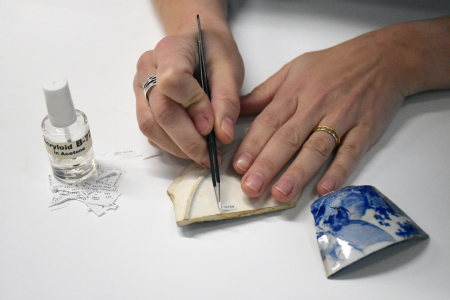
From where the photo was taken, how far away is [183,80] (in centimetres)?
69

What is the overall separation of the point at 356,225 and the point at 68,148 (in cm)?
53

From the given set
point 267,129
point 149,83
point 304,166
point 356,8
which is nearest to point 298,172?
point 304,166

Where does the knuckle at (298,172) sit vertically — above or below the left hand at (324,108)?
below

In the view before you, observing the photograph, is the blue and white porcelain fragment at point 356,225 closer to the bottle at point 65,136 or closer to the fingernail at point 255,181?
the fingernail at point 255,181

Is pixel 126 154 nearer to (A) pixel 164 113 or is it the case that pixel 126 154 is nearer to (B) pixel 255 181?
(A) pixel 164 113

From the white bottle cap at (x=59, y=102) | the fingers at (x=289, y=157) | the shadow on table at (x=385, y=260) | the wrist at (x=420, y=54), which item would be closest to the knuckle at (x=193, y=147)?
the fingers at (x=289, y=157)

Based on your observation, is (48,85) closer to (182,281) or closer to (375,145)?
(182,281)

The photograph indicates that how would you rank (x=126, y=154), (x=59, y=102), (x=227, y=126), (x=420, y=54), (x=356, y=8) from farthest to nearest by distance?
1. (x=356, y=8)
2. (x=420, y=54)
3. (x=126, y=154)
4. (x=227, y=126)
5. (x=59, y=102)

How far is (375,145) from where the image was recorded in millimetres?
874

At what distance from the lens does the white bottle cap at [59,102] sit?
2.10ft

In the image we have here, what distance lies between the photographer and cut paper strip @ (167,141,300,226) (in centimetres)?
72

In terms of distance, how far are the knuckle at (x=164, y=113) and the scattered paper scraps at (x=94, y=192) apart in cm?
17

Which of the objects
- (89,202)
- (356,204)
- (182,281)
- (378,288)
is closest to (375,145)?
(356,204)

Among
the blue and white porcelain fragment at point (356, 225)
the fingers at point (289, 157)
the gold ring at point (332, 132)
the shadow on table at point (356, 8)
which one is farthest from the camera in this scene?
the shadow on table at point (356, 8)
